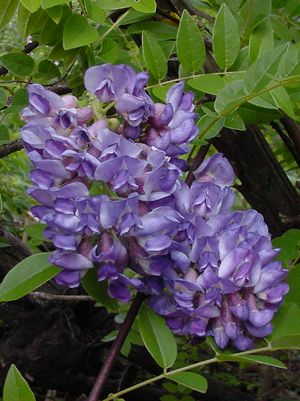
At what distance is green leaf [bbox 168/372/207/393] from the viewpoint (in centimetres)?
65

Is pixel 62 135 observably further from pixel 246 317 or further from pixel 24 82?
pixel 24 82

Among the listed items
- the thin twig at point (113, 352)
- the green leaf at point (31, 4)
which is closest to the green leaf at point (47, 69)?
the green leaf at point (31, 4)

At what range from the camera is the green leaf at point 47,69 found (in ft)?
3.20

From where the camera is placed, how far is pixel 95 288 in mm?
718

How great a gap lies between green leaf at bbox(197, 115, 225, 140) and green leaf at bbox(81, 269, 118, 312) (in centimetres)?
22

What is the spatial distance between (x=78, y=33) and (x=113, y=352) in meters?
0.40

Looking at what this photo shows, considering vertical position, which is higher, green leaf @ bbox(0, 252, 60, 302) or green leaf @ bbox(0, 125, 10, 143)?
green leaf @ bbox(0, 125, 10, 143)

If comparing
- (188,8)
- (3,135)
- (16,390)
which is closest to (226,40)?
(188,8)

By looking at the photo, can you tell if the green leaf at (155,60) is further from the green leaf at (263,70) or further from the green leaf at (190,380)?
the green leaf at (190,380)

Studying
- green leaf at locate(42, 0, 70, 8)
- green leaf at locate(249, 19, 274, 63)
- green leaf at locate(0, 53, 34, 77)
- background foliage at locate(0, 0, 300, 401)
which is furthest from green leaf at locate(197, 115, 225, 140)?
green leaf at locate(0, 53, 34, 77)

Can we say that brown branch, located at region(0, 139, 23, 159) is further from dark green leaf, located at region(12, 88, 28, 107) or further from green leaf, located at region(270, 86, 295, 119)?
green leaf, located at region(270, 86, 295, 119)

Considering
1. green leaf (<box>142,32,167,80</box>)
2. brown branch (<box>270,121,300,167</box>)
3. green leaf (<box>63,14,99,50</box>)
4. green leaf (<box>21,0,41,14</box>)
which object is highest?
green leaf (<box>21,0,41,14</box>)

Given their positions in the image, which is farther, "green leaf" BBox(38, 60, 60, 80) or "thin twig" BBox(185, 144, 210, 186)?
"green leaf" BBox(38, 60, 60, 80)

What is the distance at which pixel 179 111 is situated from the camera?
0.67m
